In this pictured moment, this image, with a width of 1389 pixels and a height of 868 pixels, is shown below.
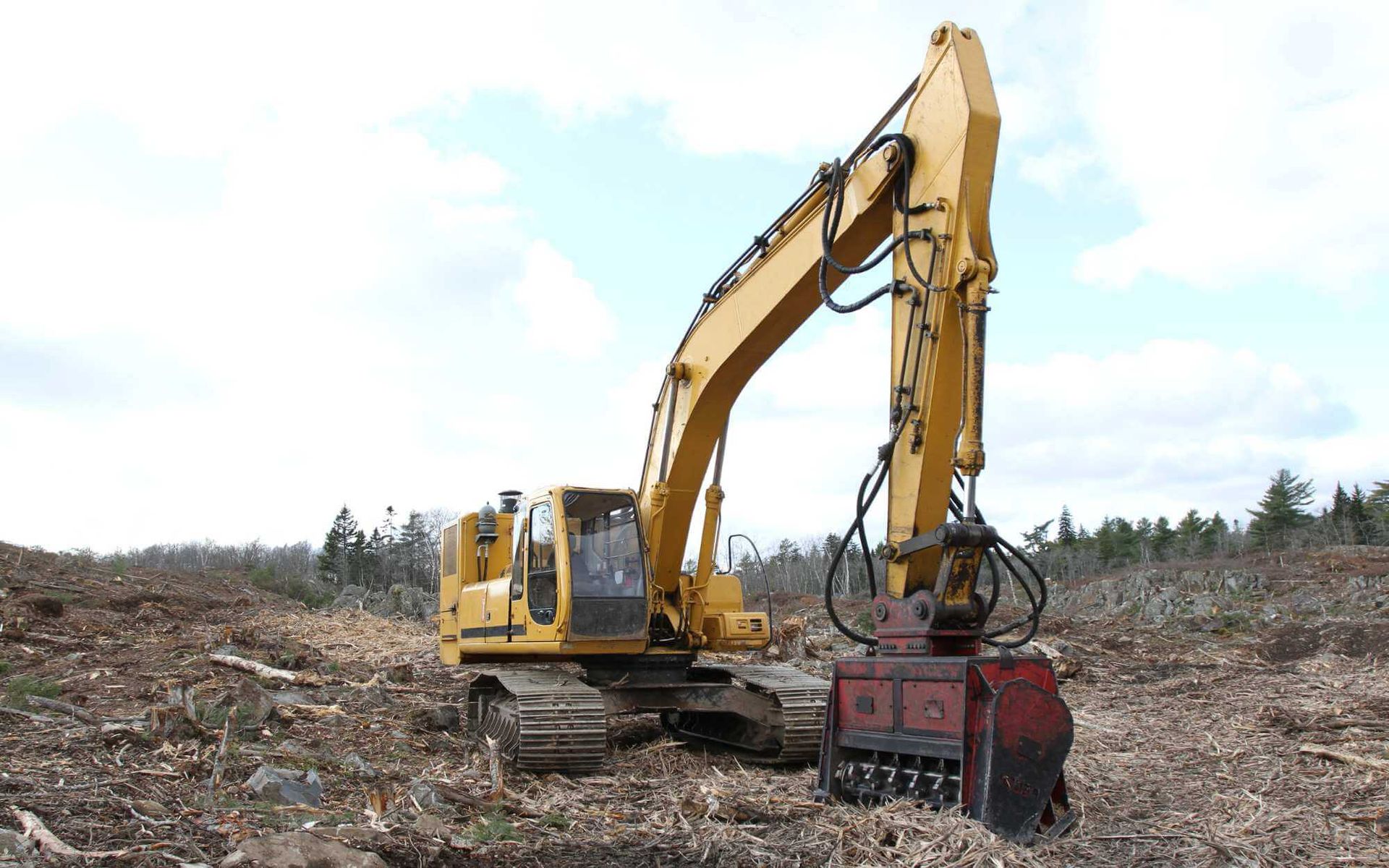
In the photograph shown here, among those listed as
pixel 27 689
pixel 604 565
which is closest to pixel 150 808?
pixel 27 689

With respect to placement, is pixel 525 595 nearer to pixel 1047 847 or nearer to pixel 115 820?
pixel 115 820

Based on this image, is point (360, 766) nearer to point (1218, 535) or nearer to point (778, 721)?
point (778, 721)

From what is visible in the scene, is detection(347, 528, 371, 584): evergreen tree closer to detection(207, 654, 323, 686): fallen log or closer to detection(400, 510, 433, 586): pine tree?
detection(400, 510, 433, 586): pine tree

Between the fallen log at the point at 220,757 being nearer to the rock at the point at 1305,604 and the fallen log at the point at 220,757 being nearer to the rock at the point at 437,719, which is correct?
the rock at the point at 437,719

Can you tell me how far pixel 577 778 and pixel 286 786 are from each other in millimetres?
2513

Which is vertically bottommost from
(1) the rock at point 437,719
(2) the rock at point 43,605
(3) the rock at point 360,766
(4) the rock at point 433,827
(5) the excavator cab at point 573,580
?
(1) the rock at point 437,719

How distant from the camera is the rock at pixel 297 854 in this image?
4.46 m

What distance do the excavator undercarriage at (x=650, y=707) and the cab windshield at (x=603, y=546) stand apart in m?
0.82

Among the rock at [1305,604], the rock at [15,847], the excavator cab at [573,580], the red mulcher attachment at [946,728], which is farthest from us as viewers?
the rock at [1305,604]

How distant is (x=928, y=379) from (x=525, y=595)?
462 centimetres

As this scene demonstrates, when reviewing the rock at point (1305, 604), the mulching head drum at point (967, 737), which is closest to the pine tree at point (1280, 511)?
the rock at point (1305, 604)

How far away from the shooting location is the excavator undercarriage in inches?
324

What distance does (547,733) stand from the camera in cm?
815

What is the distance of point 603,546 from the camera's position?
924cm
